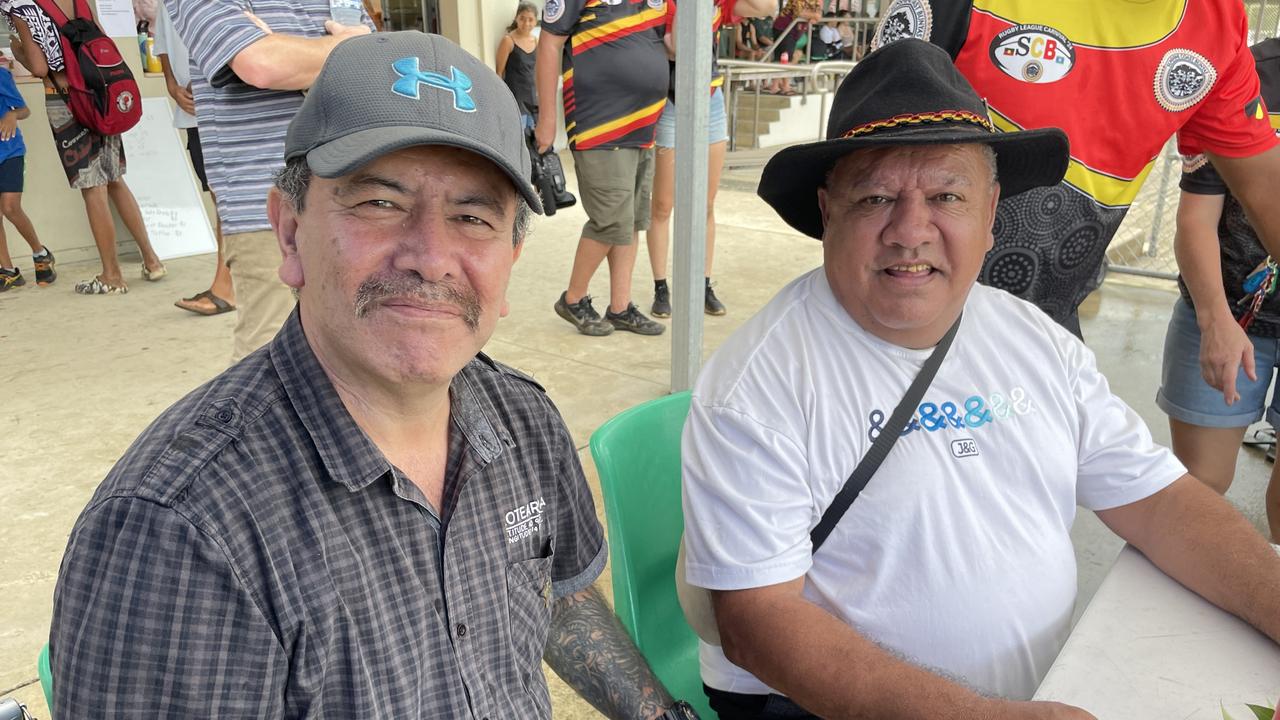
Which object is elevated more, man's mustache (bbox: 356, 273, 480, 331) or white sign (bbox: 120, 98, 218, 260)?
man's mustache (bbox: 356, 273, 480, 331)

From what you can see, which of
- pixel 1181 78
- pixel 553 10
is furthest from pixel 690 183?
pixel 1181 78

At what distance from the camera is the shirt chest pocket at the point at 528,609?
135 centimetres

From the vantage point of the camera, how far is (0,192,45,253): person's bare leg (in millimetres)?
6031

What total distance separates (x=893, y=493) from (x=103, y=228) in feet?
19.2

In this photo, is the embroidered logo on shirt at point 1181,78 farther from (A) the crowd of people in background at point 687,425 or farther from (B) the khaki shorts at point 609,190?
(B) the khaki shorts at point 609,190

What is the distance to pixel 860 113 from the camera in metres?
1.66

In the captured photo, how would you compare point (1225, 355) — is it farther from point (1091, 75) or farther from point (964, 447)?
point (964, 447)

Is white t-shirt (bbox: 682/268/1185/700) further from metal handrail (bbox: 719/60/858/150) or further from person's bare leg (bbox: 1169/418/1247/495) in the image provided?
metal handrail (bbox: 719/60/858/150)

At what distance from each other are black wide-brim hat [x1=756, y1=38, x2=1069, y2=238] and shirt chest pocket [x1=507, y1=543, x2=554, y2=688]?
0.79m

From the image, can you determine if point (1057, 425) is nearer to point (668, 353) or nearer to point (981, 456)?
point (981, 456)

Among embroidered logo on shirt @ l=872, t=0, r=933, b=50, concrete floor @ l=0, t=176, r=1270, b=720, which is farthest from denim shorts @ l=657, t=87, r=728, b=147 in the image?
embroidered logo on shirt @ l=872, t=0, r=933, b=50

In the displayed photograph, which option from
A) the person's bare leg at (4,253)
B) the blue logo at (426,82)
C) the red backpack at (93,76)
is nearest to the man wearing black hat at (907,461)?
the blue logo at (426,82)

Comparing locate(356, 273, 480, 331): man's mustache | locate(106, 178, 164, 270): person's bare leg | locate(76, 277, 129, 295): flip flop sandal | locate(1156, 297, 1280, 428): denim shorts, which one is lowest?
locate(76, 277, 129, 295): flip flop sandal

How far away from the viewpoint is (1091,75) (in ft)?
7.01
